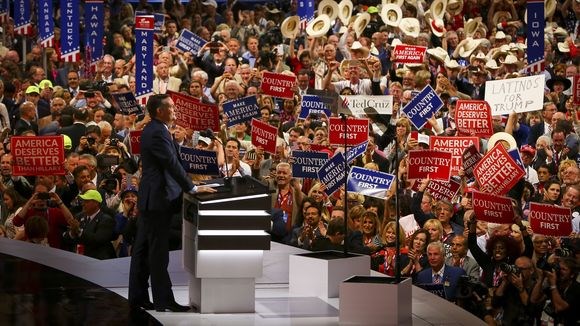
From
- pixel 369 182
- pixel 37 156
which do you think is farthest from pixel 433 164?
pixel 37 156

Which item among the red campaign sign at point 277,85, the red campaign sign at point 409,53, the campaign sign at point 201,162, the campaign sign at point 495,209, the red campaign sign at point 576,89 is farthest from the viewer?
the red campaign sign at point 409,53

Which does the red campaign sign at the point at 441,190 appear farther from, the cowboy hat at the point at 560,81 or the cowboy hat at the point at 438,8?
the cowboy hat at the point at 438,8

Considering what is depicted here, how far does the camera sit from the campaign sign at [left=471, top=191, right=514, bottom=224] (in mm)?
12195

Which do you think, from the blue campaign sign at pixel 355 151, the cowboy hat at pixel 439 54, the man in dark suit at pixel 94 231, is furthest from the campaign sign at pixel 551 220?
the cowboy hat at pixel 439 54

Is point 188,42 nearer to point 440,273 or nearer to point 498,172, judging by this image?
point 498,172

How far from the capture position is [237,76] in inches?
765

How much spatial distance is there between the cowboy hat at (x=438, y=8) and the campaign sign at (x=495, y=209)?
10.7 m

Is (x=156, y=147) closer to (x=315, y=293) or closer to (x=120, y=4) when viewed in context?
(x=315, y=293)

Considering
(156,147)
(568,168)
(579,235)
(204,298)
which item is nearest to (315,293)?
(204,298)

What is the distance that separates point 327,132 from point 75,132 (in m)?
2.84

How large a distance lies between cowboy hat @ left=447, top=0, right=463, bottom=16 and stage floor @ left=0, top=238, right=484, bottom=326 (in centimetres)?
1214

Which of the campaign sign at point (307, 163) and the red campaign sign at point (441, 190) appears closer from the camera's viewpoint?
the red campaign sign at point (441, 190)

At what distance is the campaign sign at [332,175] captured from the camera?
1391 cm

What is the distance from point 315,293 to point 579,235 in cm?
291
